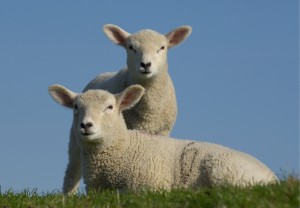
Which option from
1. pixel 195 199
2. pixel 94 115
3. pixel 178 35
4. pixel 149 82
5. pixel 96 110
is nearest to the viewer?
pixel 195 199

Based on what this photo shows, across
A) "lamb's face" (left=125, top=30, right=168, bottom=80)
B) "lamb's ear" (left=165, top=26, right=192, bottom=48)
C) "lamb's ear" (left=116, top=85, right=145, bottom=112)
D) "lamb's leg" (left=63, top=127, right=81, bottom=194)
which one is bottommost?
"lamb's leg" (left=63, top=127, right=81, bottom=194)

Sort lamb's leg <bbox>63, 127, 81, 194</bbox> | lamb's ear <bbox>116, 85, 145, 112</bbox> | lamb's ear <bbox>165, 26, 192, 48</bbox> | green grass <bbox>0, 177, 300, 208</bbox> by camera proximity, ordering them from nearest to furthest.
→ green grass <bbox>0, 177, 300, 208</bbox> < lamb's ear <bbox>116, 85, 145, 112</bbox> < lamb's leg <bbox>63, 127, 81, 194</bbox> < lamb's ear <bbox>165, 26, 192, 48</bbox>

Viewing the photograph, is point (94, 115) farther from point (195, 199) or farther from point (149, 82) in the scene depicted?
point (195, 199)

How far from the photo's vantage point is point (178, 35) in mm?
15812

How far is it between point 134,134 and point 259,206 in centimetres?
605

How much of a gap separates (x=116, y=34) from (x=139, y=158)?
5.19 m

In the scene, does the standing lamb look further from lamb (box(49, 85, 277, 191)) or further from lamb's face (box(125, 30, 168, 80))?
lamb (box(49, 85, 277, 191))

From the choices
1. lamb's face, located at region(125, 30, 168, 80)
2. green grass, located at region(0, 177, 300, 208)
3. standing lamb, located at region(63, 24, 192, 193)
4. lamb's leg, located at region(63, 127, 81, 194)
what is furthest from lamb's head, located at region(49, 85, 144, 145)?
lamb's leg, located at region(63, 127, 81, 194)

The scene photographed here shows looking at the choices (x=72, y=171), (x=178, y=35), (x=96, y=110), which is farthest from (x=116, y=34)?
(x=96, y=110)

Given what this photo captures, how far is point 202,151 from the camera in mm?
11156

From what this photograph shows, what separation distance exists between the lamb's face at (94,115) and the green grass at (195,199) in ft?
3.35

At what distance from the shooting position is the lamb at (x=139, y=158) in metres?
10.8

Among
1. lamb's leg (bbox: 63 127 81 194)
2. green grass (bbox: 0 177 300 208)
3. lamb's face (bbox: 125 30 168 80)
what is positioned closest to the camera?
green grass (bbox: 0 177 300 208)

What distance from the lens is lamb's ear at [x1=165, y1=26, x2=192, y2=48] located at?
15641 millimetres
